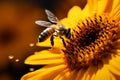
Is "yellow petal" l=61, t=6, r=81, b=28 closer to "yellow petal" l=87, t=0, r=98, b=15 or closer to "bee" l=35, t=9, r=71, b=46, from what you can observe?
"yellow petal" l=87, t=0, r=98, b=15

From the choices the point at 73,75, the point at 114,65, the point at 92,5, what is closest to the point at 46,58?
the point at 73,75

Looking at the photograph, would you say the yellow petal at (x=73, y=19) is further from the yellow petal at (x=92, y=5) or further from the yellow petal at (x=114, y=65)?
the yellow petal at (x=114, y=65)

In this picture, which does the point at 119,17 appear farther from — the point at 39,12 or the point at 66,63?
the point at 39,12

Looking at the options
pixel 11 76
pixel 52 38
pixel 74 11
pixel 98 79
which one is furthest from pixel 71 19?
pixel 11 76

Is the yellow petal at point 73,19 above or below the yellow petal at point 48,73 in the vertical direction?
above

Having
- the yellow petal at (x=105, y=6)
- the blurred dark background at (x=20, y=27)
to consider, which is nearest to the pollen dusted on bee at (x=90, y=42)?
the yellow petal at (x=105, y=6)
